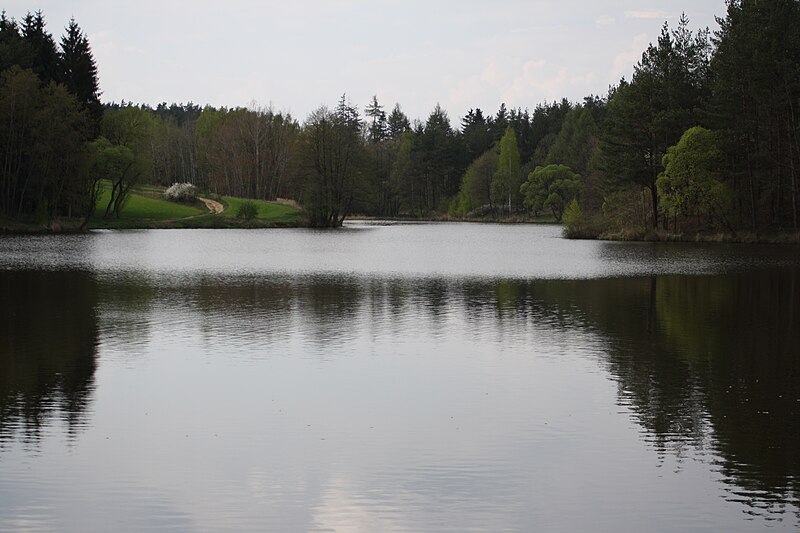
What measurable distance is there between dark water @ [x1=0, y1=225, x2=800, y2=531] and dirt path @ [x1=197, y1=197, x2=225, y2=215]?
8312cm

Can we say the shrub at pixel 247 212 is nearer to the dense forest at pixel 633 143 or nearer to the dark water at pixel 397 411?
the dense forest at pixel 633 143

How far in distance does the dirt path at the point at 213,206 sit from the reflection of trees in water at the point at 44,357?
81869mm

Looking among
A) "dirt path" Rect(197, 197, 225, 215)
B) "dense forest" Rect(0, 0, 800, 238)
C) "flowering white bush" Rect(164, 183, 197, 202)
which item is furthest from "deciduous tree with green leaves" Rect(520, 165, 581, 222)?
"flowering white bush" Rect(164, 183, 197, 202)

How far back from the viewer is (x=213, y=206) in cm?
11938

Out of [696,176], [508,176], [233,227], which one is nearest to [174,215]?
[233,227]

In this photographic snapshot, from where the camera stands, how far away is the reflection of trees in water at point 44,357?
47.2 ft

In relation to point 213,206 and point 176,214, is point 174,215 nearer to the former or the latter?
point 176,214

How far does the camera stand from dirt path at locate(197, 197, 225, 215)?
116m

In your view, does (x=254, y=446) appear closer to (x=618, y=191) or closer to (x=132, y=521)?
(x=132, y=521)

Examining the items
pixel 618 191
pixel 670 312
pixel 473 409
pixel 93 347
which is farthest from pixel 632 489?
pixel 618 191

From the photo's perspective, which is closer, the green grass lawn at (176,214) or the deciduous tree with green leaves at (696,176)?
the deciduous tree with green leaves at (696,176)

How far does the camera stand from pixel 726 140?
239 ft

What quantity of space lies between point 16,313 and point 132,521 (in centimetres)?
1919

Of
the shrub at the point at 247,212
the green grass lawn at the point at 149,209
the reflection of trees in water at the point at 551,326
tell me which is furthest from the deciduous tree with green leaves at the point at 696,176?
the green grass lawn at the point at 149,209
